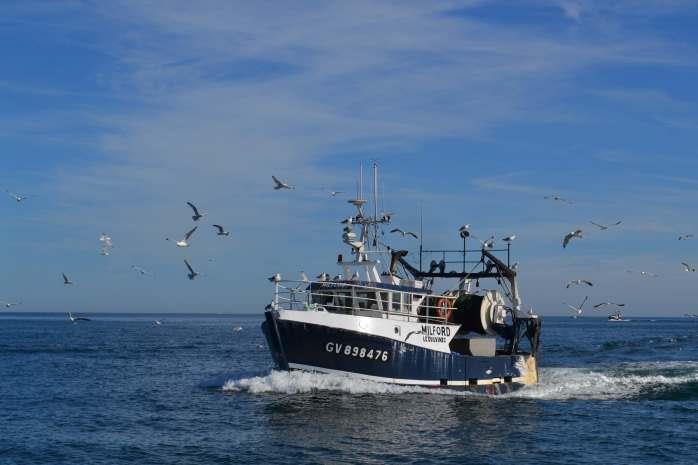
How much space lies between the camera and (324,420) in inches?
1180

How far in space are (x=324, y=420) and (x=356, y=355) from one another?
5429 millimetres

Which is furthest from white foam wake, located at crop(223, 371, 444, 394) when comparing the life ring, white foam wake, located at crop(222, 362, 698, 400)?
the life ring

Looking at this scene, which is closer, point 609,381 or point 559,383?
point 559,383

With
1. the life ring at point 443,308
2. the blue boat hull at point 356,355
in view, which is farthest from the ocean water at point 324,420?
the life ring at point 443,308

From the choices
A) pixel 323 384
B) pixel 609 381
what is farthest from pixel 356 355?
pixel 609 381

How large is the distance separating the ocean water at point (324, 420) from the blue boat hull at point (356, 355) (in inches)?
20.0

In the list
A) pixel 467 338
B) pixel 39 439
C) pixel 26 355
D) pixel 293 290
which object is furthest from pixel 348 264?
pixel 26 355

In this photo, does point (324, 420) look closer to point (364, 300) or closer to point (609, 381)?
point (364, 300)

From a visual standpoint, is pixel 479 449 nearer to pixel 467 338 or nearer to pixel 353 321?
pixel 353 321

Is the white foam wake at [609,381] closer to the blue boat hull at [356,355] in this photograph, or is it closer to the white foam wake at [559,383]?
the white foam wake at [559,383]

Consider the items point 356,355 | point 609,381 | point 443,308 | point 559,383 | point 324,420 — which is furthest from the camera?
point 609,381

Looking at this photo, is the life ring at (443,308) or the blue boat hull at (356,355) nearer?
the blue boat hull at (356,355)

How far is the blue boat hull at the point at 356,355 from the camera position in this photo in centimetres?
3491

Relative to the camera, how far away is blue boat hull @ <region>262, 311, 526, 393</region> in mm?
34906
